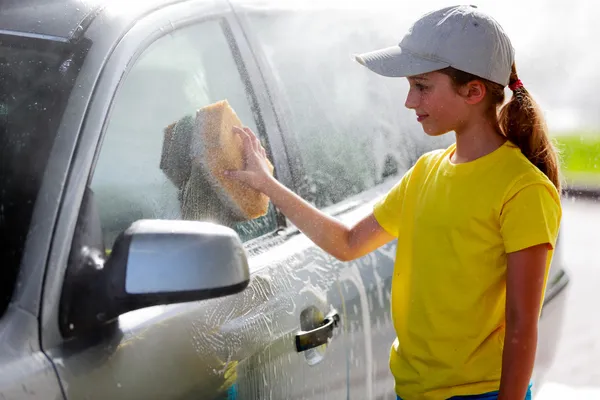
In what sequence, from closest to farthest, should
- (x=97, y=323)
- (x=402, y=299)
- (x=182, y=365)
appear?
(x=97, y=323), (x=182, y=365), (x=402, y=299)

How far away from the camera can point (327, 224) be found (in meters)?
2.32

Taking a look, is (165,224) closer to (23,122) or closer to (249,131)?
(23,122)

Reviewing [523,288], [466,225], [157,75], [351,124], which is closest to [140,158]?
[157,75]

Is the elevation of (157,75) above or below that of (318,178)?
above

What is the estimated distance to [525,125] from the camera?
6.75 ft

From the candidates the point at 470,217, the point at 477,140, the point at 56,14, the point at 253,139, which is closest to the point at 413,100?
the point at 477,140

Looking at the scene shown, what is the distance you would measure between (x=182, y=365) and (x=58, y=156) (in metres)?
0.46

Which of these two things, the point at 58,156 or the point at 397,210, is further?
the point at 397,210

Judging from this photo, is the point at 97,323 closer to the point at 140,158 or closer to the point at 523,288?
the point at 140,158

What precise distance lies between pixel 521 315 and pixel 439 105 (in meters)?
0.48

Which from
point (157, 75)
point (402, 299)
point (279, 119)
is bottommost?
point (402, 299)

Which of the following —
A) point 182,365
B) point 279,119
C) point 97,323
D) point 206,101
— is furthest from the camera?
point 279,119

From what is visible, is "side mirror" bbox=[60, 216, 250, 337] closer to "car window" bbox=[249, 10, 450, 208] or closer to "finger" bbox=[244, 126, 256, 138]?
"finger" bbox=[244, 126, 256, 138]

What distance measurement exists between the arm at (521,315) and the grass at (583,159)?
10.2m
